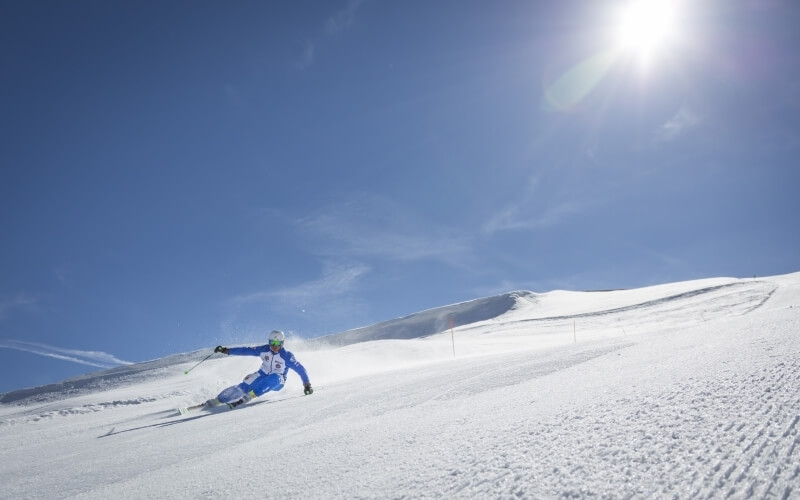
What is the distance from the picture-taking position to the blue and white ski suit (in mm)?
9031

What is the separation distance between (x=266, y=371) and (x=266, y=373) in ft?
0.21

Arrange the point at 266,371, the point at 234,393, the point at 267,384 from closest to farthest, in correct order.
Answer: the point at 234,393
the point at 267,384
the point at 266,371

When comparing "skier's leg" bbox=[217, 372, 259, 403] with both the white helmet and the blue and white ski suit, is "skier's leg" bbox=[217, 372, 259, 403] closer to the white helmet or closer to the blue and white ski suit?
the blue and white ski suit

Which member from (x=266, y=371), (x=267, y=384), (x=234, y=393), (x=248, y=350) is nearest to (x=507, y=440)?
(x=234, y=393)

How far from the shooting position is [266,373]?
9.64 meters

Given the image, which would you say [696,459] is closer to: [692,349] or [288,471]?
[288,471]

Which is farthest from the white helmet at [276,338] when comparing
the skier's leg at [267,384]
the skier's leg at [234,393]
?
the skier's leg at [234,393]

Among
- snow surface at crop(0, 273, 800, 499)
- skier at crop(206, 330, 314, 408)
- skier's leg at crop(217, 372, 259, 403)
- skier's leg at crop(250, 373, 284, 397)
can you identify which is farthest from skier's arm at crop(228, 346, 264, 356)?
snow surface at crop(0, 273, 800, 499)

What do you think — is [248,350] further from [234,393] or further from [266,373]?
[234,393]

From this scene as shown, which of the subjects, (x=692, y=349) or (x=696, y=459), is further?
(x=692, y=349)

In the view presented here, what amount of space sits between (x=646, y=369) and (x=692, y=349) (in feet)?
3.60

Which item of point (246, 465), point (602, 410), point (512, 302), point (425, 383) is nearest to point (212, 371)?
point (425, 383)

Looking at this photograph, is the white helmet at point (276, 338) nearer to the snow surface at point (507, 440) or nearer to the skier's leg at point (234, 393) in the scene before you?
the skier's leg at point (234, 393)

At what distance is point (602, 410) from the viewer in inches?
108
